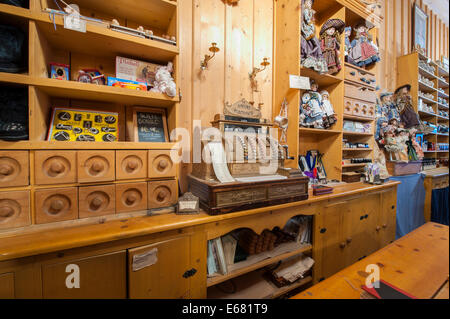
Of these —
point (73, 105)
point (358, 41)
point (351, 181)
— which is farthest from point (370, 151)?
point (73, 105)

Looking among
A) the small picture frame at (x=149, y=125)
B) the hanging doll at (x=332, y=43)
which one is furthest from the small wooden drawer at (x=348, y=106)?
the small picture frame at (x=149, y=125)

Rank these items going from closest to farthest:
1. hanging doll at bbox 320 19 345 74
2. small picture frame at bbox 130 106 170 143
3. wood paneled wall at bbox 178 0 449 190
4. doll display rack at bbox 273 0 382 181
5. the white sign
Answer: small picture frame at bbox 130 106 170 143, wood paneled wall at bbox 178 0 449 190, the white sign, doll display rack at bbox 273 0 382 181, hanging doll at bbox 320 19 345 74

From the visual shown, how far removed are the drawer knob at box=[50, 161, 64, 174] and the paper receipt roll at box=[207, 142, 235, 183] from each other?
834mm

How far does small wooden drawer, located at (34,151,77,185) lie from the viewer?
3.06ft

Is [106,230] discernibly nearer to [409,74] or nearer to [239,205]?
[239,205]

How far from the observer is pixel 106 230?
940 mm

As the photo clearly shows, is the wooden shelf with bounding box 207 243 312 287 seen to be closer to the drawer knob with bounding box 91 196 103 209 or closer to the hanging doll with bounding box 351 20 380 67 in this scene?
the drawer knob with bounding box 91 196 103 209

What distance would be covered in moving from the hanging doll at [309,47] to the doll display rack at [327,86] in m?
0.07

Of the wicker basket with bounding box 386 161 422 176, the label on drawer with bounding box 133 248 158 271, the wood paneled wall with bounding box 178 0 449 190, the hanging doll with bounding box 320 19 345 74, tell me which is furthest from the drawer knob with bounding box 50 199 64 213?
the wicker basket with bounding box 386 161 422 176

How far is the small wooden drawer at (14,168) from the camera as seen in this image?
868 mm

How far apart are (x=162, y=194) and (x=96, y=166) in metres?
0.41

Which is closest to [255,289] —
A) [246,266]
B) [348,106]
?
[246,266]

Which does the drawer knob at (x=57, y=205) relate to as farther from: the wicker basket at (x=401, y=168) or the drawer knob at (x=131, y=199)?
the wicker basket at (x=401, y=168)
